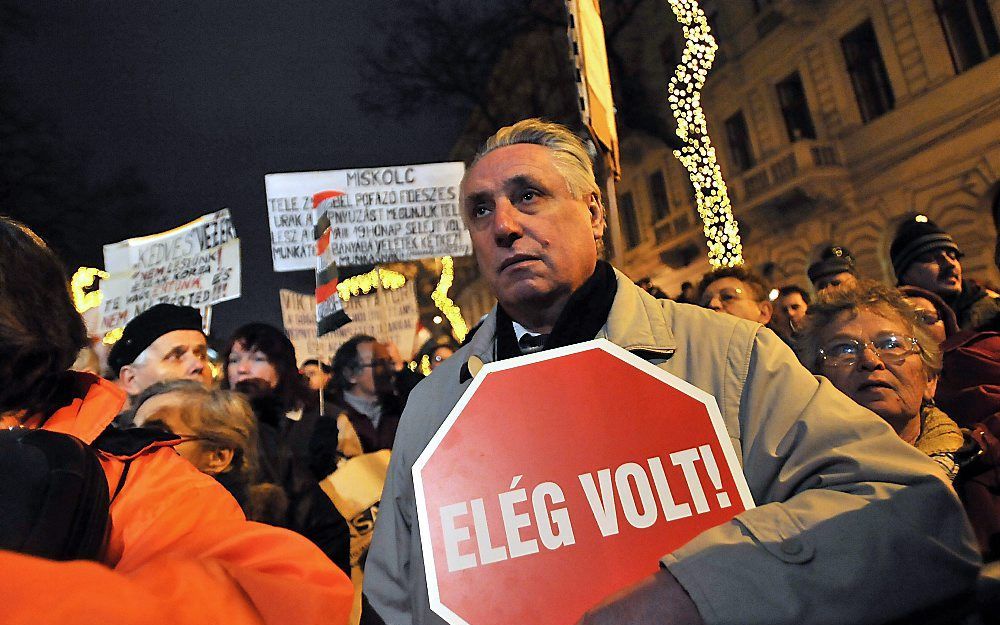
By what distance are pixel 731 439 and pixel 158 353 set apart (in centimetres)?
302

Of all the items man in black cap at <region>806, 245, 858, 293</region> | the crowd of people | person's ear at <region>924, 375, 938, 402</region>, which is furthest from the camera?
man in black cap at <region>806, 245, 858, 293</region>

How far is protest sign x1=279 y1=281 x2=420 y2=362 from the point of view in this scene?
20.2ft

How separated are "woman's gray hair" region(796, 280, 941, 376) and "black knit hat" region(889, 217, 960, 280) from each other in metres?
1.59

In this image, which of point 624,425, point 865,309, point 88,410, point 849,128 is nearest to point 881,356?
point 865,309

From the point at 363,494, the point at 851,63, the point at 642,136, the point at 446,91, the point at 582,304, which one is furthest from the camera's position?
the point at 642,136

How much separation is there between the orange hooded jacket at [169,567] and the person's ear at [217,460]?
50.5 inches

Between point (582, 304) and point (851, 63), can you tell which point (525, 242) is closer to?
point (582, 304)

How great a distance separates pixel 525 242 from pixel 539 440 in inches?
A: 23.5

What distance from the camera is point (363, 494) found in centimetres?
317

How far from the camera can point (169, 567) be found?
0.90 meters

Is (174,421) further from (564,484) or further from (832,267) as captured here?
(832,267)

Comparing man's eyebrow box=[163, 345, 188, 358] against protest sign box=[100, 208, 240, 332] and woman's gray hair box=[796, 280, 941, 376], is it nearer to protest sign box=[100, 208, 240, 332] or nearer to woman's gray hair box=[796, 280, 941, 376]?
protest sign box=[100, 208, 240, 332]

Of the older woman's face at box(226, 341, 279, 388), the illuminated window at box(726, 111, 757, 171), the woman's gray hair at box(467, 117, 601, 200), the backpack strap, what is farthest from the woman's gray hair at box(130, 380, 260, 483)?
the illuminated window at box(726, 111, 757, 171)

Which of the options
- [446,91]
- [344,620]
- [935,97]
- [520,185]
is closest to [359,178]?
[520,185]
